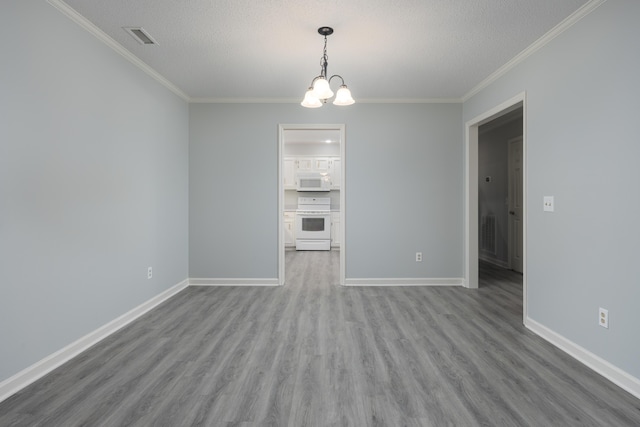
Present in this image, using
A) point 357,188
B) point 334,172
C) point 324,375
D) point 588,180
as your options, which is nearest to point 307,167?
point 334,172

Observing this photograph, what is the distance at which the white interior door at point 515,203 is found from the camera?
495cm

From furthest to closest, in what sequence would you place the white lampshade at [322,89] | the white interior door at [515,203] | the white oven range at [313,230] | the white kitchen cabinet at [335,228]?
the white kitchen cabinet at [335,228], the white oven range at [313,230], the white interior door at [515,203], the white lampshade at [322,89]

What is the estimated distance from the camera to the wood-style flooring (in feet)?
5.38

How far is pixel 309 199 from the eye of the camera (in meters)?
7.62

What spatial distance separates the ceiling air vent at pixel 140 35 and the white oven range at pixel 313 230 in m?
4.99

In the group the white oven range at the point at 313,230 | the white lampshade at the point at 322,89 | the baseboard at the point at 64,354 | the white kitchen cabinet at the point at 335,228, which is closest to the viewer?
the baseboard at the point at 64,354

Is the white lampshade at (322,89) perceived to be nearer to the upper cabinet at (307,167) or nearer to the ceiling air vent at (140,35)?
the ceiling air vent at (140,35)

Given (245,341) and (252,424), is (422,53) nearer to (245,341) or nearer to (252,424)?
(245,341)

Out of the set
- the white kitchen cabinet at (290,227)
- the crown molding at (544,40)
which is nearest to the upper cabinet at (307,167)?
the white kitchen cabinet at (290,227)

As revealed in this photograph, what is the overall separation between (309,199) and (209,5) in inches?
218

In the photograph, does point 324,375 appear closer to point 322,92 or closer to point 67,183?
point 322,92

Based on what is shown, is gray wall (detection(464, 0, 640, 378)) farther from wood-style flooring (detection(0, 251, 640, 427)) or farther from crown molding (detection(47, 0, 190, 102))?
crown molding (detection(47, 0, 190, 102))

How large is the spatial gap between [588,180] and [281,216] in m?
3.08

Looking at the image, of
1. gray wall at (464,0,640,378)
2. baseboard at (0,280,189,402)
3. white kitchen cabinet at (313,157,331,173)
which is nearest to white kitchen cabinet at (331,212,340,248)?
white kitchen cabinet at (313,157,331,173)
